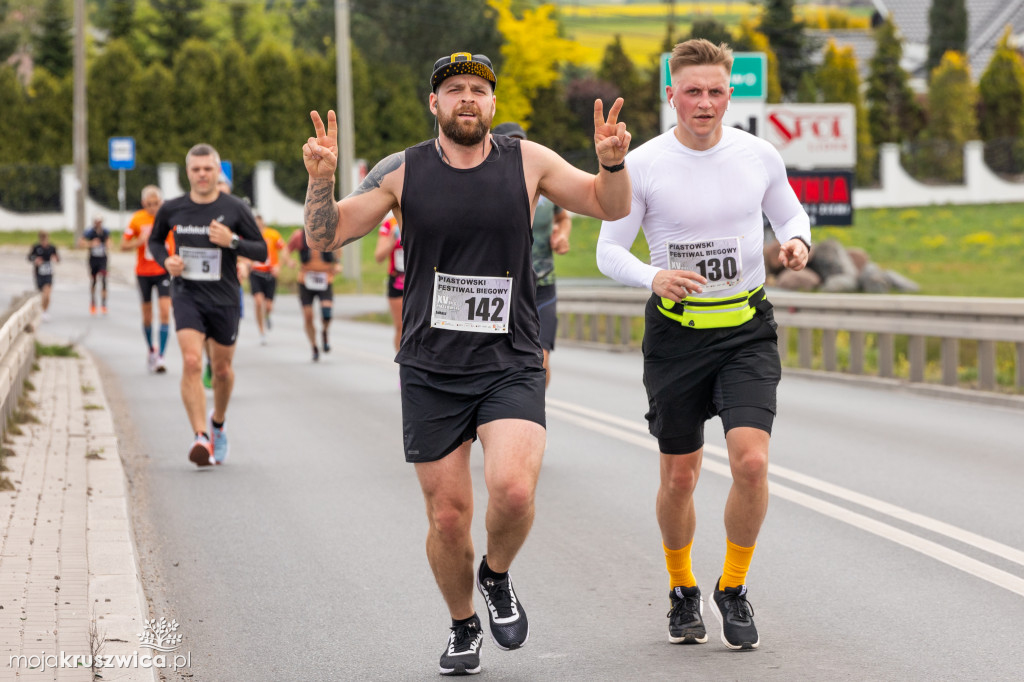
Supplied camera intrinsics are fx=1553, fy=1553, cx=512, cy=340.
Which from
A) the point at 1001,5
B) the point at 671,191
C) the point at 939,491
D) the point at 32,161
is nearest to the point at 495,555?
the point at 671,191

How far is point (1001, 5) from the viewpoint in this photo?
113688mm

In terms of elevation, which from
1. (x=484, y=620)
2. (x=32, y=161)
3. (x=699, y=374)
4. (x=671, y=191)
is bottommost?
Result: (x=484, y=620)

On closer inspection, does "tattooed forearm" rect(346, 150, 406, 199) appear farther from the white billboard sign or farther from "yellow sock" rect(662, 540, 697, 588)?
the white billboard sign

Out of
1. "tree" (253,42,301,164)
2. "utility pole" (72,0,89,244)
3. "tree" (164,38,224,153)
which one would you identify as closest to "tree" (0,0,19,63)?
"tree" (164,38,224,153)

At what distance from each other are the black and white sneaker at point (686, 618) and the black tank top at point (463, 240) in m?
1.14

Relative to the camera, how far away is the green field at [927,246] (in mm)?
33469

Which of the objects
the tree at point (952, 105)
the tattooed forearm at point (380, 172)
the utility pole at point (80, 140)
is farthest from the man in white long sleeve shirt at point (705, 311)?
the tree at point (952, 105)

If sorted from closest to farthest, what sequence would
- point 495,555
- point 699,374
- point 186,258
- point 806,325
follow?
point 495,555 → point 699,374 → point 186,258 → point 806,325

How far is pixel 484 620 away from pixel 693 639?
3.04 feet

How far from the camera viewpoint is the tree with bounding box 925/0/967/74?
3898 inches

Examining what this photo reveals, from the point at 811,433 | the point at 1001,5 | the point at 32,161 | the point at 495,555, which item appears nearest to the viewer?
the point at 495,555

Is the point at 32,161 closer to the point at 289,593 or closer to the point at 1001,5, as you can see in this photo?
the point at 289,593

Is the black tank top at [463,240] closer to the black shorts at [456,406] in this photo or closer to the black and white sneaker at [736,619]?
the black shorts at [456,406]

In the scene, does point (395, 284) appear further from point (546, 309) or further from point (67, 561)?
point (67, 561)
